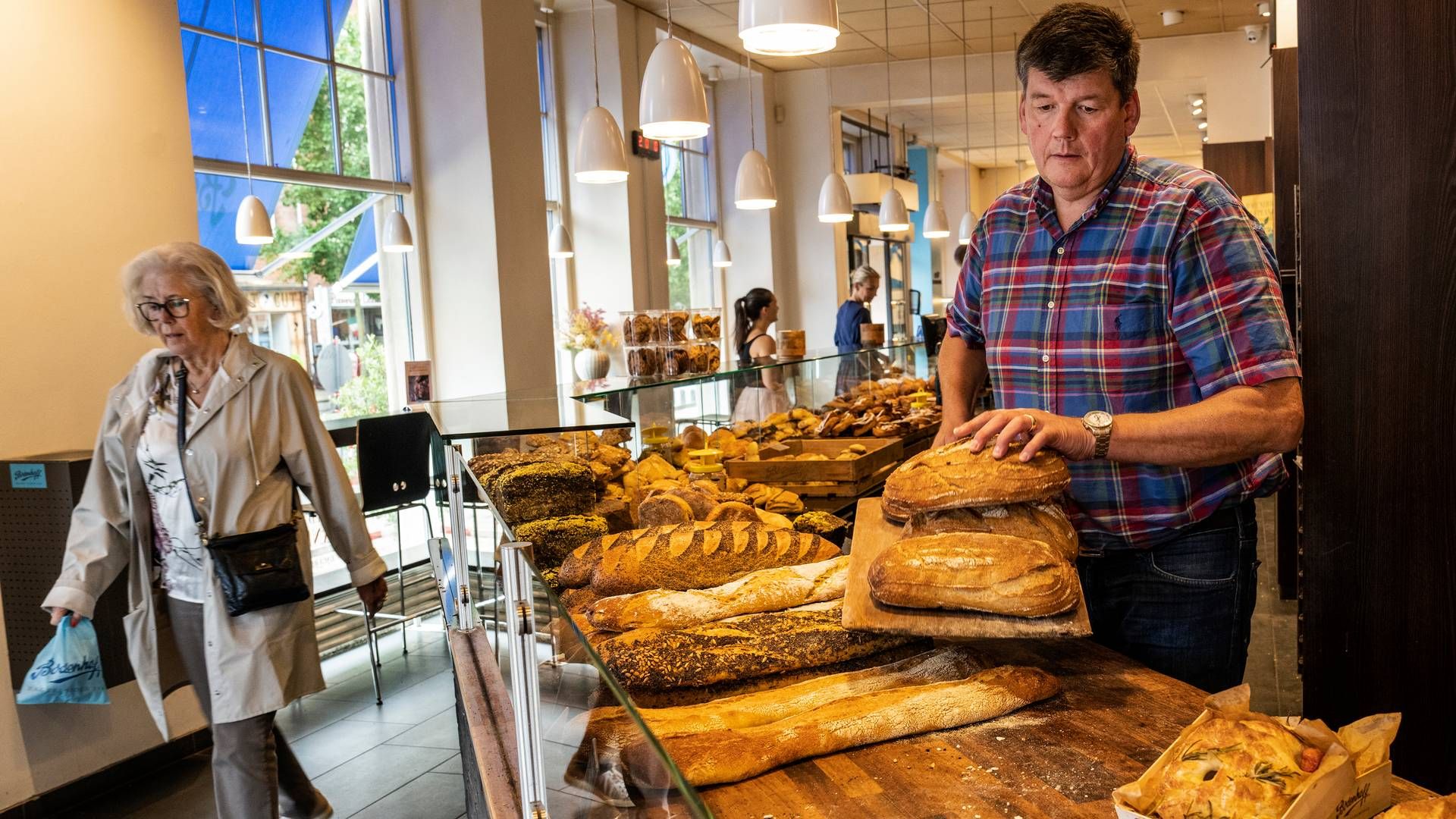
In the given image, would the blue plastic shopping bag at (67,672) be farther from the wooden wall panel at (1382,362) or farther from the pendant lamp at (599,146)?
the wooden wall panel at (1382,362)

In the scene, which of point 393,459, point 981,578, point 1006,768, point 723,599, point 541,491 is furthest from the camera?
point 393,459

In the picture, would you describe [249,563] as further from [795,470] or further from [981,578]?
[981,578]

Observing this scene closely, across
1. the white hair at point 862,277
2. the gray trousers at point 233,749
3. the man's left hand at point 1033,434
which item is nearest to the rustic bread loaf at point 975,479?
the man's left hand at point 1033,434

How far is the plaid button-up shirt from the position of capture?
1.48m

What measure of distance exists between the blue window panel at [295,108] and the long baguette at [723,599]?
Answer: 542cm

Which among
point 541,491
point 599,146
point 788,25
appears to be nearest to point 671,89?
point 599,146

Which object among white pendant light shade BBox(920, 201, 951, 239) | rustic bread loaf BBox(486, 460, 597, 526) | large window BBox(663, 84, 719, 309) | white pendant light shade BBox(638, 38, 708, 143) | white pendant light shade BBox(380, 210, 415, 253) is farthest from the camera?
white pendant light shade BBox(920, 201, 951, 239)

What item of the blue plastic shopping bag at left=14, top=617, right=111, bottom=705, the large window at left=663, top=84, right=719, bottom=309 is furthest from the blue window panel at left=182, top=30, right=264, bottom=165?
the large window at left=663, top=84, right=719, bottom=309

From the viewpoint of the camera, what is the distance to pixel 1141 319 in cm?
156

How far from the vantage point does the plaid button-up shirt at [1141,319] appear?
148 cm

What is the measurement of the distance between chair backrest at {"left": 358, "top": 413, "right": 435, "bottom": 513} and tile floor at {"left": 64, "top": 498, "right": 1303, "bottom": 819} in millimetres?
821

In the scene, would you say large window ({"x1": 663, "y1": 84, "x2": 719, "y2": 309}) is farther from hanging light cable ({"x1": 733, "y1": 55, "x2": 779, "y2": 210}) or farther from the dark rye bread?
the dark rye bread

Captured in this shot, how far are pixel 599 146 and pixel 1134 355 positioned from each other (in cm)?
372

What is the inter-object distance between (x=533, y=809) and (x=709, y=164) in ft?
34.7
